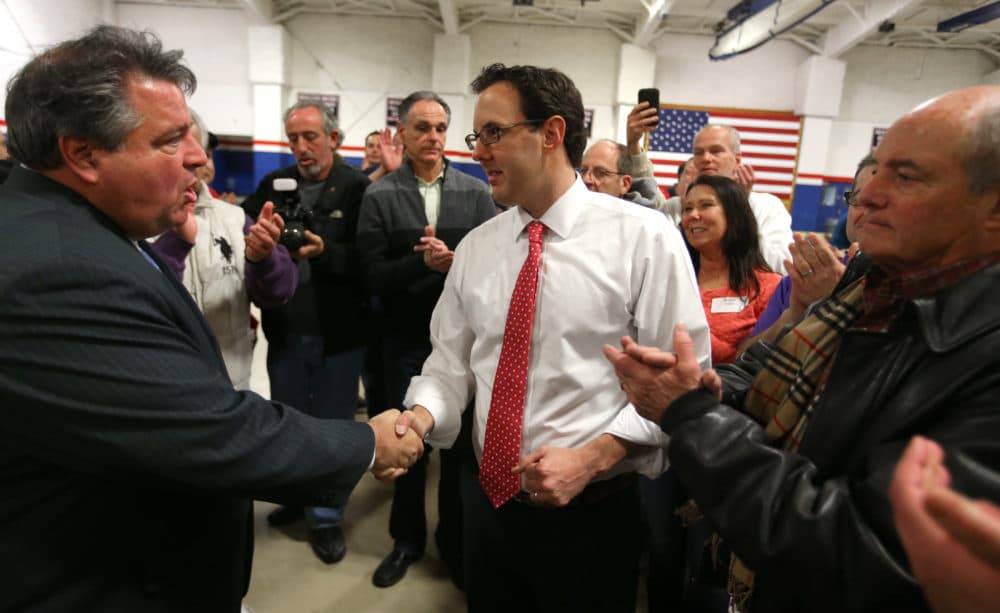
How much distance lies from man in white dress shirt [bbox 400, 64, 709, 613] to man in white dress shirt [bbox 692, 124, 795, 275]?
169cm

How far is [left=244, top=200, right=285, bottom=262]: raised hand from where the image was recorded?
216 centimetres

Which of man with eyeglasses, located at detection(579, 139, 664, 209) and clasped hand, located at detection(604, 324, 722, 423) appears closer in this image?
clasped hand, located at detection(604, 324, 722, 423)

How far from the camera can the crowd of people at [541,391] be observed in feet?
2.57

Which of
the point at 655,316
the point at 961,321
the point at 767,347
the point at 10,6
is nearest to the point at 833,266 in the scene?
the point at 767,347

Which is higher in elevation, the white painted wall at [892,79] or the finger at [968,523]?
the white painted wall at [892,79]

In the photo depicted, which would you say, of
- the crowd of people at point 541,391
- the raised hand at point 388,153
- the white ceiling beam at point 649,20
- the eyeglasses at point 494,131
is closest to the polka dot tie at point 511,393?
the crowd of people at point 541,391

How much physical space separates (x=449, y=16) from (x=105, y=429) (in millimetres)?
8986

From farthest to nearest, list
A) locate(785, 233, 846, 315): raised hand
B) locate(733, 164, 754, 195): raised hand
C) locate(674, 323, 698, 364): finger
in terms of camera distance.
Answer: locate(733, 164, 754, 195): raised hand, locate(785, 233, 846, 315): raised hand, locate(674, 323, 698, 364): finger

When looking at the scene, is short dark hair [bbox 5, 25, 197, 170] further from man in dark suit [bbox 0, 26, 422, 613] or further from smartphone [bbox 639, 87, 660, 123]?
smartphone [bbox 639, 87, 660, 123]

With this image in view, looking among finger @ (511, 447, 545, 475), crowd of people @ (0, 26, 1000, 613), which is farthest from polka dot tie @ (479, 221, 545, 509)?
finger @ (511, 447, 545, 475)

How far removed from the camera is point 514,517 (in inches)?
57.0

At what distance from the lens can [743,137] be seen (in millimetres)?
9742

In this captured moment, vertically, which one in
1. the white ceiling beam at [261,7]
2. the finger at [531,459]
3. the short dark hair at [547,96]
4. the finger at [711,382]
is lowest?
the finger at [531,459]

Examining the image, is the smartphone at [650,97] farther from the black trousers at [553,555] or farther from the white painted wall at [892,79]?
the white painted wall at [892,79]
